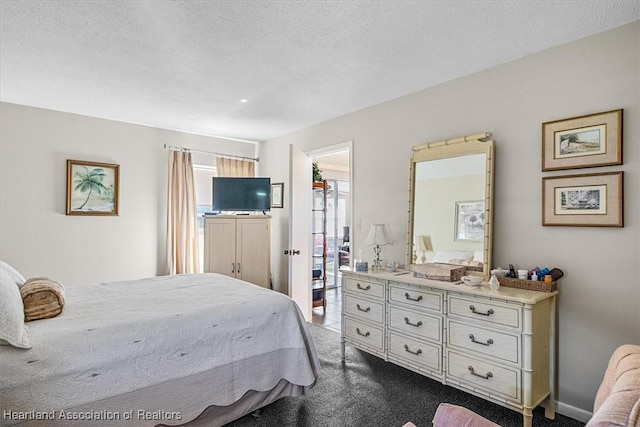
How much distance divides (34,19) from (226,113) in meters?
2.05

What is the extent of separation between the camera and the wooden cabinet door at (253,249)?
184 inches

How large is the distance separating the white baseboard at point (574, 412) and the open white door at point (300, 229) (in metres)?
2.72

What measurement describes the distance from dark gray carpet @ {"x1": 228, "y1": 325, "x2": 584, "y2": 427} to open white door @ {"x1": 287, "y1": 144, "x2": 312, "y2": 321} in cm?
138

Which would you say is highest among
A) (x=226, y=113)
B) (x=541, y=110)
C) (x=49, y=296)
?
(x=226, y=113)

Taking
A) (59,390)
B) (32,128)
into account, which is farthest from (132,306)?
(32,128)

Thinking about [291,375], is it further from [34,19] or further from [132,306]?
[34,19]

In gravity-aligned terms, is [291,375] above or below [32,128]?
below

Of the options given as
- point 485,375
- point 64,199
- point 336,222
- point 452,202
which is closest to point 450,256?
point 452,202

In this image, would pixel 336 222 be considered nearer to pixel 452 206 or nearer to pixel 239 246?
pixel 239 246

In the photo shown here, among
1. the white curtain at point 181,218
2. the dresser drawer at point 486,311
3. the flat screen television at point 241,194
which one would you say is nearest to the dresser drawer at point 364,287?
the dresser drawer at point 486,311

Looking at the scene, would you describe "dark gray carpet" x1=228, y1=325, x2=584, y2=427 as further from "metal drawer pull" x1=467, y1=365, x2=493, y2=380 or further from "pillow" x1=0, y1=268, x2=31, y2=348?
"pillow" x1=0, y1=268, x2=31, y2=348

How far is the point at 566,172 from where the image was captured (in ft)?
8.02

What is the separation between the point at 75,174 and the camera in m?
4.09

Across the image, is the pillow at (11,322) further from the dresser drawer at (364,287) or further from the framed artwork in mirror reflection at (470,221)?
the framed artwork in mirror reflection at (470,221)
